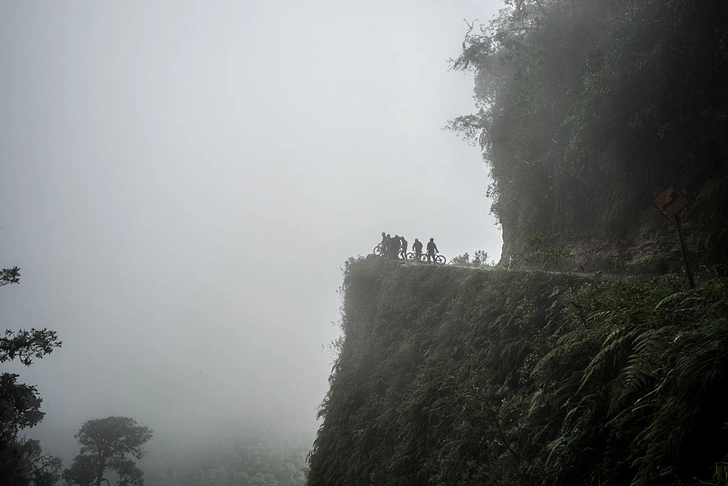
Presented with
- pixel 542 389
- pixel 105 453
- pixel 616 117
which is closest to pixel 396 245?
pixel 616 117

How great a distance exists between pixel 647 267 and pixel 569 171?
521cm

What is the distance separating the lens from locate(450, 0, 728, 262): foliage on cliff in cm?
935

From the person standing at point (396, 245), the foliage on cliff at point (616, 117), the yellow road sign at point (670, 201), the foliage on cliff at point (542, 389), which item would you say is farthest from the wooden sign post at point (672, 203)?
the person standing at point (396, 245)

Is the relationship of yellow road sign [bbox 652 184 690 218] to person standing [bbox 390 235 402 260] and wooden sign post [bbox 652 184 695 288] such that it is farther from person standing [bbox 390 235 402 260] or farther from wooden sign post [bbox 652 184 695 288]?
person standing [bbox 390 235 402 260]

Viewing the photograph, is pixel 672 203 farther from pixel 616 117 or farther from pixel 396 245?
pixel 396 245

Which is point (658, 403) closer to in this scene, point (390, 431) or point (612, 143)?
point (390, 431)

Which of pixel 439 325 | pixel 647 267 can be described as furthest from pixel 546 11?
pixel 439 325

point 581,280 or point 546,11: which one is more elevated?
point 546,11

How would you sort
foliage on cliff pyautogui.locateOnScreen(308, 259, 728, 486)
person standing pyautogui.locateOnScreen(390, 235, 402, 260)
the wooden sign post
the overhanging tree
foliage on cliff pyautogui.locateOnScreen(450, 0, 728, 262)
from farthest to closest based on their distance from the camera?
the overhanging tree → person standing pyautogui.locateOnScreen(390, 235, 402, 260) → foliage on cliff pyautogui.locateOnScreen(450, 0, 728, 262) → the wooden sign post → foliage on cliff pyautogui.locateOnScreen(308, 259, 728, 486)

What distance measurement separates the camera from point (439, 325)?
1122 cm

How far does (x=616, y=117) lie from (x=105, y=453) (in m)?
61.0

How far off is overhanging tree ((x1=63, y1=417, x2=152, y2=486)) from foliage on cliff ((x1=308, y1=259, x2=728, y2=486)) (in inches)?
1769

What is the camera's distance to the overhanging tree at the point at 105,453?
4206 cm

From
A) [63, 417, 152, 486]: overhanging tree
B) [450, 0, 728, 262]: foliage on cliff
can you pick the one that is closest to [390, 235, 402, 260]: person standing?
[450, 0, 728, 262]: foliage on cliff
